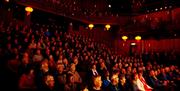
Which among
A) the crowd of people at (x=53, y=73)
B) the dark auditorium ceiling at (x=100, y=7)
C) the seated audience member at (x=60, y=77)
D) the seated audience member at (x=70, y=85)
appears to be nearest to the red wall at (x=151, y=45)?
the dark auditorium ceiling at (x=100, y=7)

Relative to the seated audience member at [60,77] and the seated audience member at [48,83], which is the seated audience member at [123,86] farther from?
the seated audience member at [48,83]

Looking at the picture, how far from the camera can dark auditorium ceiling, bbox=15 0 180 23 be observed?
1162 cm

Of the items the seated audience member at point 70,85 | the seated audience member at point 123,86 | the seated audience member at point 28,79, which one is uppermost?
the seated audience member at point 28,79

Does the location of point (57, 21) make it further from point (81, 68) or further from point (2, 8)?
point (81, 68)

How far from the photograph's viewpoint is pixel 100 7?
1538 cm

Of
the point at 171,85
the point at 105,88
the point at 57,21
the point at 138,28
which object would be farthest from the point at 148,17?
the point at 105,88

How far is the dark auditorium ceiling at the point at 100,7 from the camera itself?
11.6 m

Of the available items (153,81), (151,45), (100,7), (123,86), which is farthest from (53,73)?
(100,7)

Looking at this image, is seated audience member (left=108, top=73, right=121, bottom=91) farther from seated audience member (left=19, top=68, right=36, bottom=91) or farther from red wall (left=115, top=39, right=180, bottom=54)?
red wall (left=115, top=39, right=180, bottom=54)

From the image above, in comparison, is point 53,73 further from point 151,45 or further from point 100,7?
point 100,7

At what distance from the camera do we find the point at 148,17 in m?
14.5

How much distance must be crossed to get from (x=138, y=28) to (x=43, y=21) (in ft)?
17.3

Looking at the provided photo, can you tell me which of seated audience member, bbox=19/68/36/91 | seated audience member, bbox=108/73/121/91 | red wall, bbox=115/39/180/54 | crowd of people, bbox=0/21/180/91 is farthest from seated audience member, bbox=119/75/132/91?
red wall, bbox=115/39/180/54

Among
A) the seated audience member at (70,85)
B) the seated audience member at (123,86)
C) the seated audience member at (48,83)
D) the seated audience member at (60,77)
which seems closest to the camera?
the seated audience member at (48,83)
